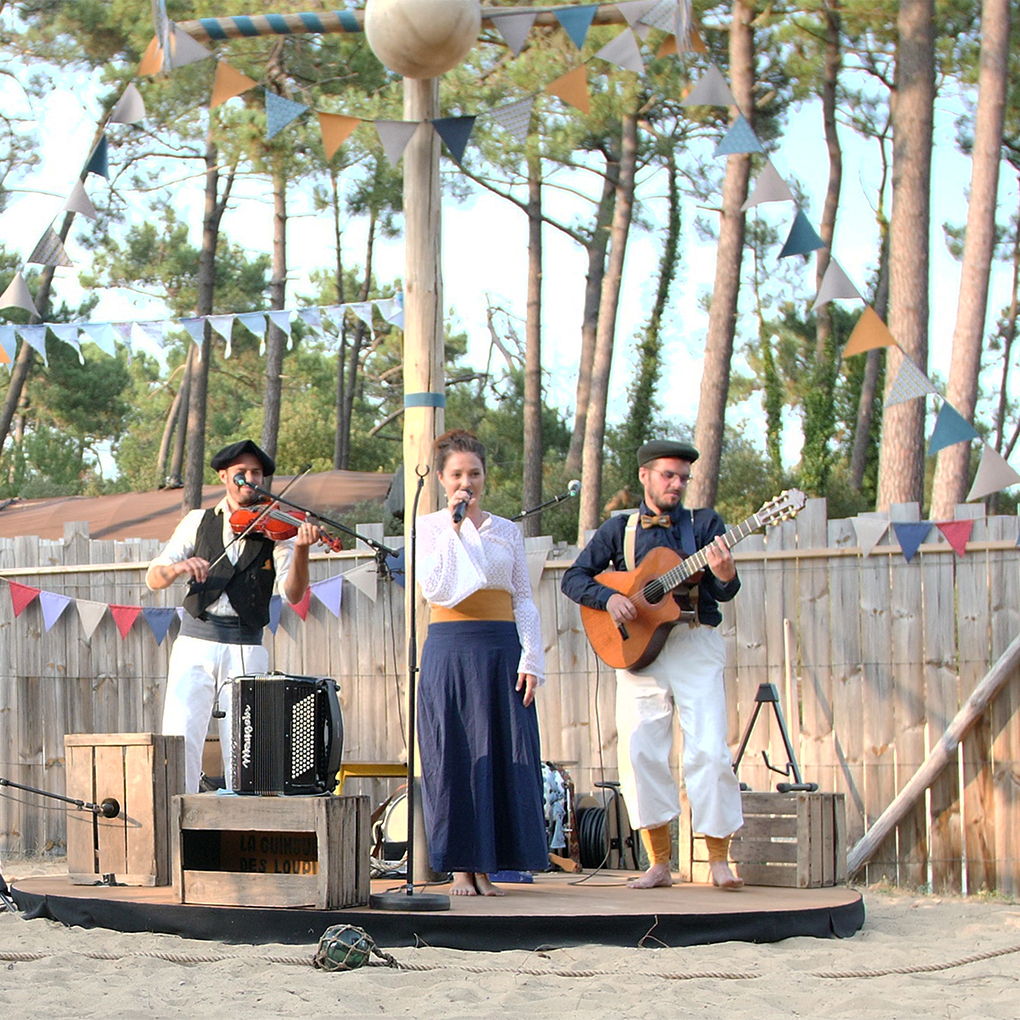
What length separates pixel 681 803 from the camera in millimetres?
5414

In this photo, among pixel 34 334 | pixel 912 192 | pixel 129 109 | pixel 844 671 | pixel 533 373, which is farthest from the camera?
pixel 533 373

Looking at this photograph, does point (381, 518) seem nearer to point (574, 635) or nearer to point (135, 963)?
point (574, 635)

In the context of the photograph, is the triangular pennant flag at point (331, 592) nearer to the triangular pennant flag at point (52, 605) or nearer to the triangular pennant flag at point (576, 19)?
the triangular pennant flag at point (52, 605)

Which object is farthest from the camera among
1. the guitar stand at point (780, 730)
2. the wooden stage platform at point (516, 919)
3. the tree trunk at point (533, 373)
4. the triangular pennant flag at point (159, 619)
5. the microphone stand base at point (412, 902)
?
the tree trunk at point (533, 373)

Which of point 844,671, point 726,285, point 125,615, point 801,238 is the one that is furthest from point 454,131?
point 726,285

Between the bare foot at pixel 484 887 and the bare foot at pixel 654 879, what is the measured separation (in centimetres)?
59

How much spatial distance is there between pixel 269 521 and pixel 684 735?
172 centimetres

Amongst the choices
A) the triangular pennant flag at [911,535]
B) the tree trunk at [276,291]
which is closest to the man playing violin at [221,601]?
the triangular pennant flag at [911,535]

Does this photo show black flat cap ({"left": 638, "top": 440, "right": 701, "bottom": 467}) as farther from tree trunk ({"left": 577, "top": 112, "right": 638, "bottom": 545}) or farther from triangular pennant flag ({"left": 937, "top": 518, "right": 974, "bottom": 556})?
tree trunk ({"left": 577, "top": 112, "right": 638, "bottom": 545})

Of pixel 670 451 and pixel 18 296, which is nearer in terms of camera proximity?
pixel 670 451

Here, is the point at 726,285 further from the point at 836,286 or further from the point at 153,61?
the point at 153,61

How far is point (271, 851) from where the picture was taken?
14.0ft

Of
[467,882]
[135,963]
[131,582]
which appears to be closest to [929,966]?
[467,882]

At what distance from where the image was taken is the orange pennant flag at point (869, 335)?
5.54 metres
